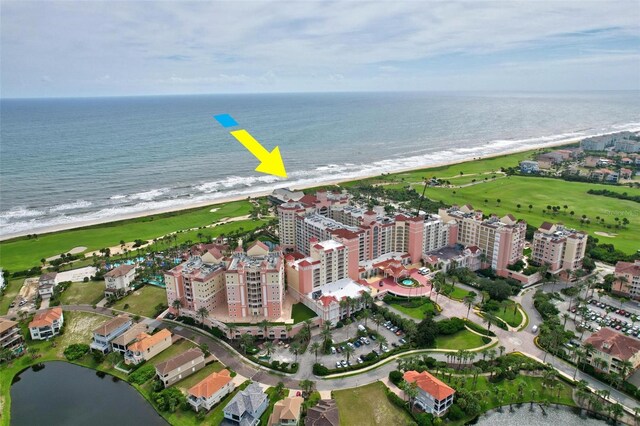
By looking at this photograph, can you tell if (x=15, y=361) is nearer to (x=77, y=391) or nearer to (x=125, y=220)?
(x=77, y=391)

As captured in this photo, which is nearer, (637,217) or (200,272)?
(200,272)

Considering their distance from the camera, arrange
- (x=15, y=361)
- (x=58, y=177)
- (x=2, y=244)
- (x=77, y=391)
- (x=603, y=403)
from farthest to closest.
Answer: (x=58, y=177), (x=2, y=244), (x=15, y=361), (x=77, y=391), (x=603, y=403)

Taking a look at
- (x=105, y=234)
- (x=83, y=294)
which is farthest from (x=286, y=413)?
(x=105, y=234)

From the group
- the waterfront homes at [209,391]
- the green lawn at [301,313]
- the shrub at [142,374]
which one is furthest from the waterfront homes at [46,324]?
the green lawn at [301,313]

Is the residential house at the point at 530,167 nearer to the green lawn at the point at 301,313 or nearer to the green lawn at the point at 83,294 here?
the green lawn at the point at 301,313

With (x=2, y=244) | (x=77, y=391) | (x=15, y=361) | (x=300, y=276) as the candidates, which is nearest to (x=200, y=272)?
(x=300, y=276)

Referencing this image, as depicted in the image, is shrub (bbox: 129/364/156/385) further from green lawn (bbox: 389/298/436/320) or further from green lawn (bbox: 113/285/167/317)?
green lawn (bbox: 389/298/436/320)

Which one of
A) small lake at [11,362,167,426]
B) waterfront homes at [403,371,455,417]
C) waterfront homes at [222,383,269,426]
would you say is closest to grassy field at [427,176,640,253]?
waterfront homes at [403,371,455,417]
